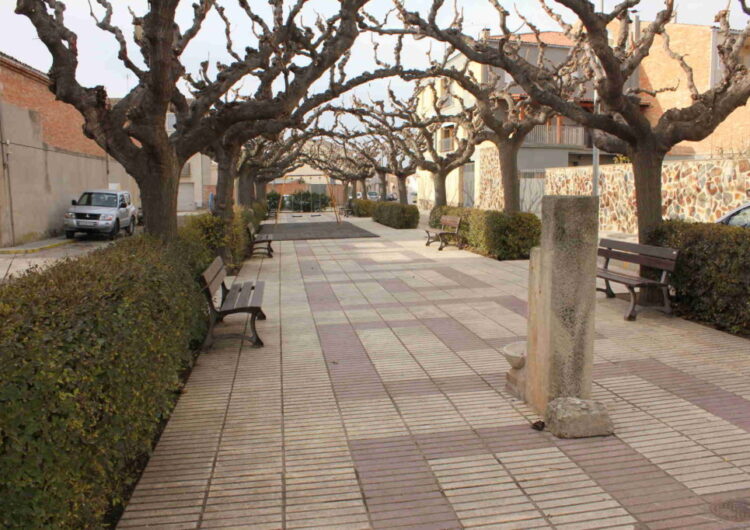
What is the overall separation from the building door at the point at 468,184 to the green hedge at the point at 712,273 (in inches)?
1105

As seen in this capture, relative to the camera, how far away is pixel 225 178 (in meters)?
14.2

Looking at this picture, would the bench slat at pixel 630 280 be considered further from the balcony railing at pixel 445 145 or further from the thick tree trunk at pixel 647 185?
the balcony railing at pixel 445 145

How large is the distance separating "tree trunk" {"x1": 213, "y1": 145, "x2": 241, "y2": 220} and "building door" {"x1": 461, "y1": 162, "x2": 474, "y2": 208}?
76.8ft

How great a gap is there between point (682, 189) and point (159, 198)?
50.3 feet

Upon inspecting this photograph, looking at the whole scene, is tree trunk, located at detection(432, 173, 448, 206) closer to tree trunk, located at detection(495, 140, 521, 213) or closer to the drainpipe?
tree trunk, located at detection(495, 140, 521, 213)

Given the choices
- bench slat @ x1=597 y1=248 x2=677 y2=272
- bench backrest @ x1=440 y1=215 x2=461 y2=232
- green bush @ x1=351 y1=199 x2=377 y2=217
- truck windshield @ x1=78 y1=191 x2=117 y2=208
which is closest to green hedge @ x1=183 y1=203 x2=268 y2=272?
bench backrest @ x1=440 y1=215 x2=461 y2=232

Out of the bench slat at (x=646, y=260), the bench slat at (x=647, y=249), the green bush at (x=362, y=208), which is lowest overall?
the bench slat at (x=646, y=260)

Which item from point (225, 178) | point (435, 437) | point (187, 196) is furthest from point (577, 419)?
point (187, 196)

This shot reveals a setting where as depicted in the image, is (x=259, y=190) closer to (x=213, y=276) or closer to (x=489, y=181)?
(x=489, y=181)

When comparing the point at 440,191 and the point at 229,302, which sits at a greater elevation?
the point at 440,191

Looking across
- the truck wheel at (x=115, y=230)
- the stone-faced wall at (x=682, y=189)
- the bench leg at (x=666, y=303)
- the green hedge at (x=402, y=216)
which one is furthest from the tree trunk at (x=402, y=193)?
the bench leg at (x=666, y=303)

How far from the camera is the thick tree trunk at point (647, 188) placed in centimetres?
879

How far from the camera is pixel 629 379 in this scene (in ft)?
18.4

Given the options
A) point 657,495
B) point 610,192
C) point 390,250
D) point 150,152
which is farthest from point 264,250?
point 657,495
